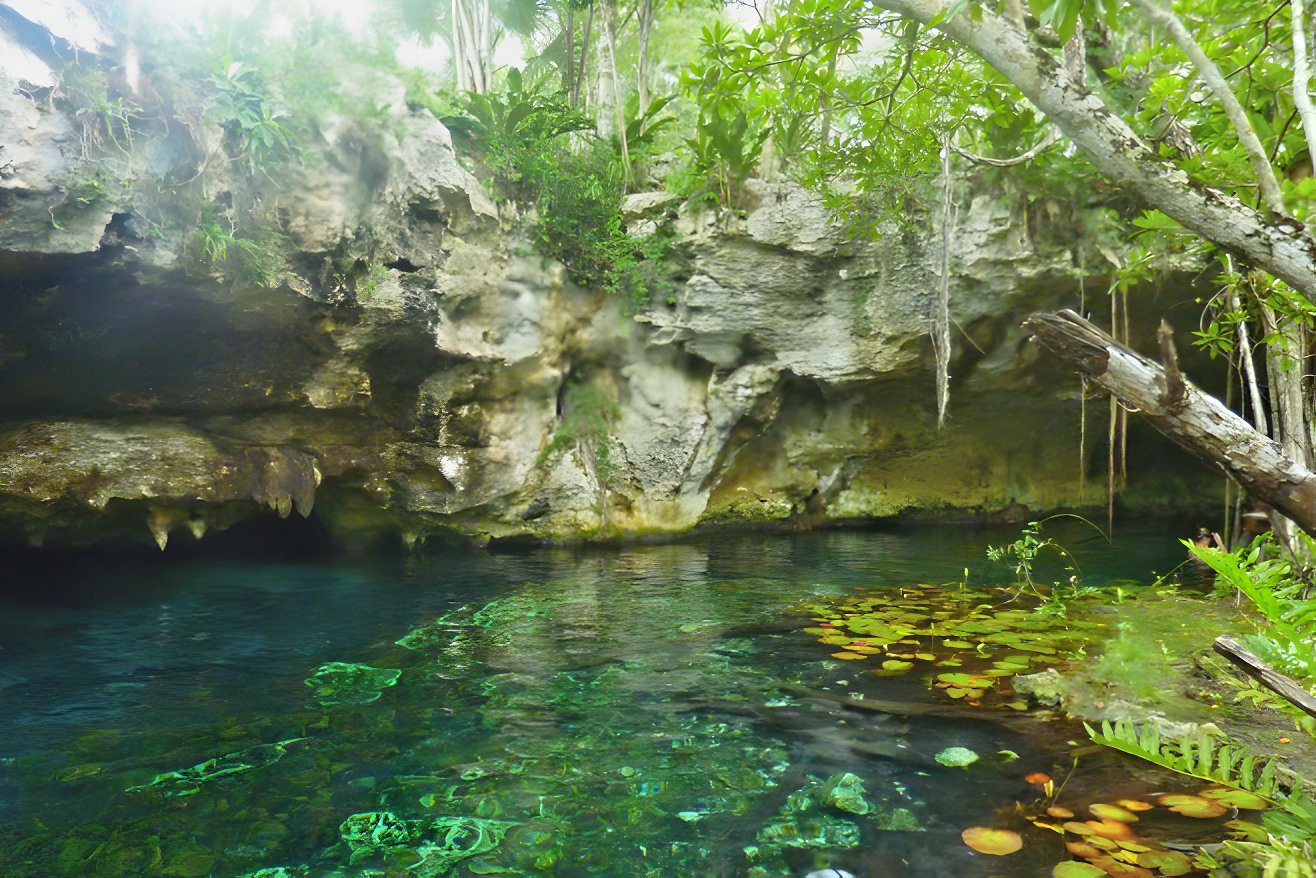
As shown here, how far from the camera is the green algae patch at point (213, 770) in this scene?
311 centimetres

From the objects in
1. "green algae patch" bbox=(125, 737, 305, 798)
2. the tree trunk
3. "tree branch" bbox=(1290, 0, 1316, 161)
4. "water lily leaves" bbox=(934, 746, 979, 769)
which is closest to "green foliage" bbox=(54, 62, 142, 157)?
"green algae patch" bbox=(125, 737, 305, 798)

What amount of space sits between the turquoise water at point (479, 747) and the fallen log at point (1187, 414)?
145 centimetres

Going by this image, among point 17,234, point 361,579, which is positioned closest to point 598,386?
point 361,579

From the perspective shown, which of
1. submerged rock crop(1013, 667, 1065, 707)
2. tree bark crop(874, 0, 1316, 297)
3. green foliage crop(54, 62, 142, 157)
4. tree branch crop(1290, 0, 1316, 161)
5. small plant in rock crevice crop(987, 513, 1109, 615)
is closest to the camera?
tree bark crop(874, 0, 1316, 297)

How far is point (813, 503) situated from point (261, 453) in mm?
9031

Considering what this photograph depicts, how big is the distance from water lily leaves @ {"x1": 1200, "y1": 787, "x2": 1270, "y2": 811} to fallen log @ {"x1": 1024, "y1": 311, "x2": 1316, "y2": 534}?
1.17 m

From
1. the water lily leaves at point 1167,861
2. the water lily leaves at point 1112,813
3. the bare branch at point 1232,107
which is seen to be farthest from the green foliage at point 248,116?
the water lily leaves at point 1167,861

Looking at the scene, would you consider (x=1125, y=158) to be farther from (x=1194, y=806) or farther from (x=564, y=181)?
(x=564, y=181)

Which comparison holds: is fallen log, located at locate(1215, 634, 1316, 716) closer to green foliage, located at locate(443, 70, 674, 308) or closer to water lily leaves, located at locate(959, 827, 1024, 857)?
water lily leaves, located at locate(959, 827, 1024, 857)

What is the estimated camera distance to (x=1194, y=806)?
2672 millimetres

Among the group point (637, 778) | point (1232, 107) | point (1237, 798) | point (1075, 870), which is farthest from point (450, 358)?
point (1237, 798)

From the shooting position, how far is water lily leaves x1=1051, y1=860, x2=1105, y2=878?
230cm

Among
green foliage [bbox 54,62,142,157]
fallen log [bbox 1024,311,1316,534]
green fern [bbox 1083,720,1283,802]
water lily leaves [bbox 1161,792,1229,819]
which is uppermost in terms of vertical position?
green foliage [bbox 54,62,142,157]

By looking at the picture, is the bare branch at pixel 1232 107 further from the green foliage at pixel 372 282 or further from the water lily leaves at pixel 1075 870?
the green foliage at pixel 372 282
